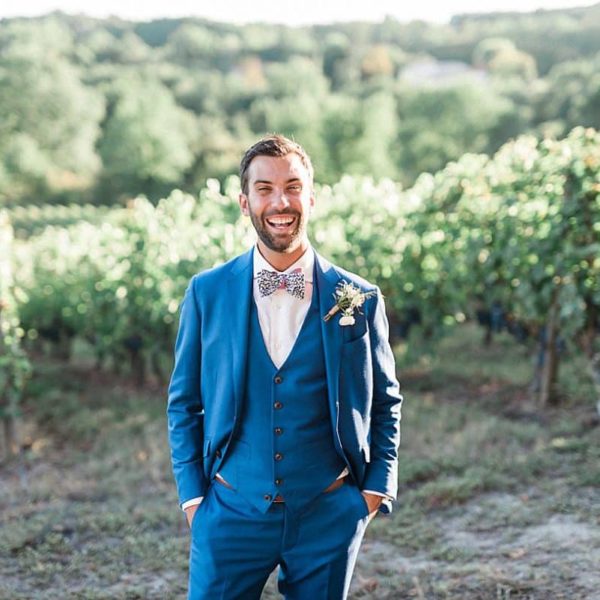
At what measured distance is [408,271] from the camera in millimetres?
7523

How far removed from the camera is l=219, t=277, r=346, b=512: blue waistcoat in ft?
6.66

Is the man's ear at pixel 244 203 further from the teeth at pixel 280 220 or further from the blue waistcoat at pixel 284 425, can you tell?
the blue waistcoat at pixel 284 425

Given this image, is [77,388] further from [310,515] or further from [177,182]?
[177,182]

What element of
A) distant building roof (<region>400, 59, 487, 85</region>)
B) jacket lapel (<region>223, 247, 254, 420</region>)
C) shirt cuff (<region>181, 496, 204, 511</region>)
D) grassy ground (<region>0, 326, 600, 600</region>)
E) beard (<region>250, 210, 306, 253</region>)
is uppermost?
distant building roof (<region>400, 59, 487, 85</region>)

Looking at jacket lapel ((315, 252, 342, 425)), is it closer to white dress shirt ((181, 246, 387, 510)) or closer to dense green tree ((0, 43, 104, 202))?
white dress shirt ((181, 246, 387, 510))

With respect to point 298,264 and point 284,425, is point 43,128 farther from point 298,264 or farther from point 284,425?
point 284,425

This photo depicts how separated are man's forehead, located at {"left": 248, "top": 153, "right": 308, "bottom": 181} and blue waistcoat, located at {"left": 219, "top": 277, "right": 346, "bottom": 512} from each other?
390 millimetres

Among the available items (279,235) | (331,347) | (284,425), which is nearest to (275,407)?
(284,425)

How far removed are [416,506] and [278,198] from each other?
10.4 feet

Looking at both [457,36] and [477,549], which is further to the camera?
[457,36]

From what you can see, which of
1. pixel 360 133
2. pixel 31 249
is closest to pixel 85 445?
pixel 31 249

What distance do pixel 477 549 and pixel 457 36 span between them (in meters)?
69.2

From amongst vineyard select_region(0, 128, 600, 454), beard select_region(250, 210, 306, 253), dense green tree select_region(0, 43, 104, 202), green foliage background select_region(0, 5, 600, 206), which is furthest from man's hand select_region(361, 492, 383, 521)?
dense green tree select_region(0, 43, 104, 202)

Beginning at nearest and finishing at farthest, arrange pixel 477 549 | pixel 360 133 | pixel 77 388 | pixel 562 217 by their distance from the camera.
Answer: pixel 477 549 → pixel 562 217 → pixel 77 388 → pixel 360 133
